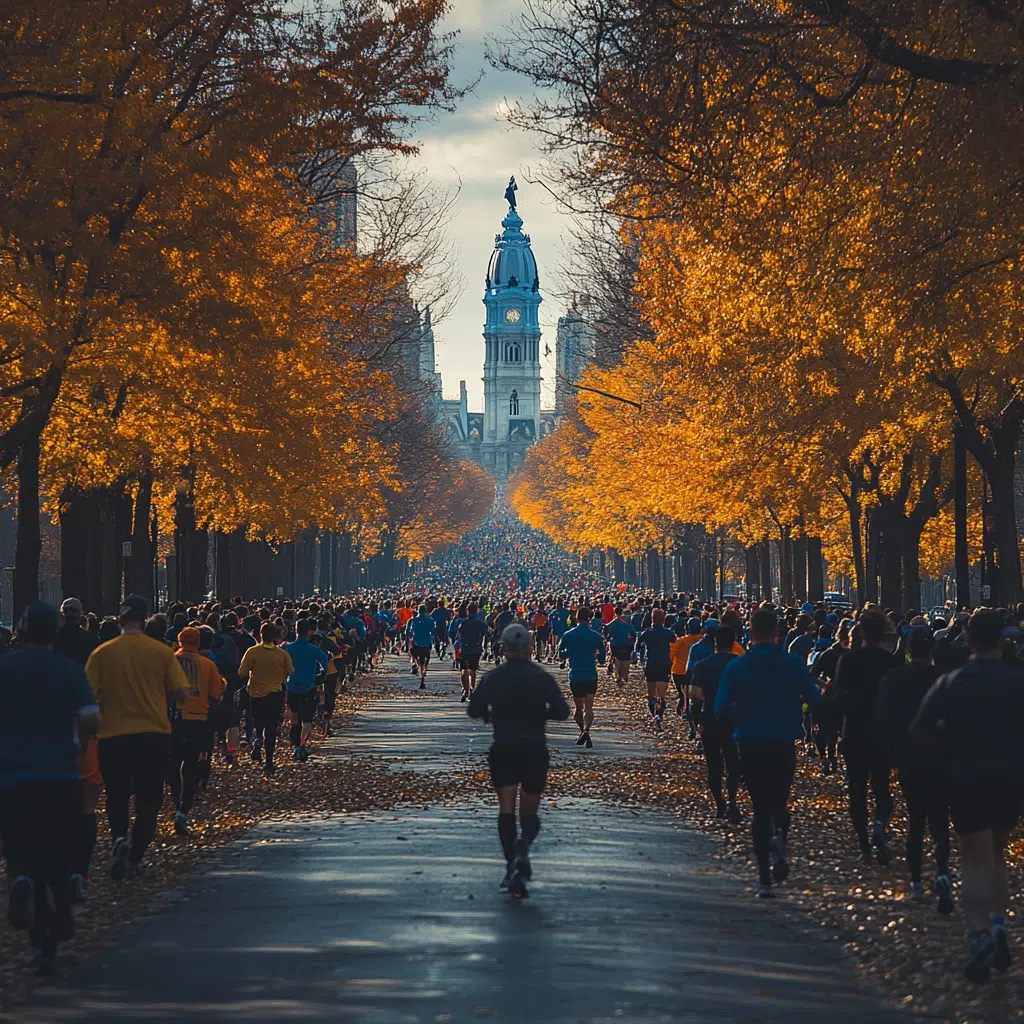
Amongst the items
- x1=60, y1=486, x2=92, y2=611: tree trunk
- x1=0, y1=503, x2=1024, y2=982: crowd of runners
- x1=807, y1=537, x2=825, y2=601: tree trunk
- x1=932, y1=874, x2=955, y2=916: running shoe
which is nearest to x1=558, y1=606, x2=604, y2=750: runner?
x1=0, y1=503, x2=1024, y2=982: crowd of runners

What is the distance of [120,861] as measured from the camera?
12.9 metres

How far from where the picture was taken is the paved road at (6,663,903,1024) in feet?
27.9

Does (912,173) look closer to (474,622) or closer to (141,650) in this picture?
(141,650)

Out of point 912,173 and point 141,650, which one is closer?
point 141,650

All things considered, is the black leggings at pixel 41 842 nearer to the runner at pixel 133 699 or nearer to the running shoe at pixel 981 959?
the runner at pixel 133 699

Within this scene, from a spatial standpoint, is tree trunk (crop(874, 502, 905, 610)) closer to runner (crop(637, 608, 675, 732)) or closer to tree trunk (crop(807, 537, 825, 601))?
tree trunk (crop(807, 537, 825, 601))

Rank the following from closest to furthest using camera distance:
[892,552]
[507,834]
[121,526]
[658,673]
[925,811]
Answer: [925,811] < [507,834] < [658,673] < [121,526] < [892,552]

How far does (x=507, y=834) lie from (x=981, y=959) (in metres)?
3.73

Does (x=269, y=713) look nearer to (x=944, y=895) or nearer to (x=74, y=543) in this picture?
(x=944, y=895)

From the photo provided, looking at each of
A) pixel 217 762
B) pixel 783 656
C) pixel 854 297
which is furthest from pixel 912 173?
pixel 217 762

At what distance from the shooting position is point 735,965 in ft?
31.5

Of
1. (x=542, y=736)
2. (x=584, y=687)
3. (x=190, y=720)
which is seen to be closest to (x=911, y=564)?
(x=584, y=687)

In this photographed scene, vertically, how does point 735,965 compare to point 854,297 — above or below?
below

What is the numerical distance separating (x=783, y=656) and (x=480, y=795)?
6341 mm
